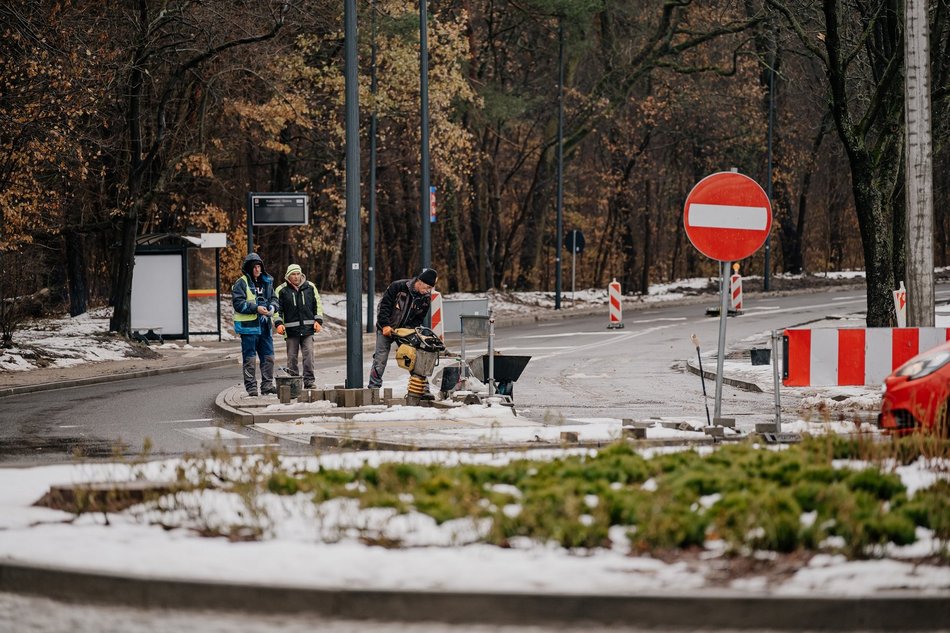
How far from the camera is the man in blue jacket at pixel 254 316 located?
17.7 meters

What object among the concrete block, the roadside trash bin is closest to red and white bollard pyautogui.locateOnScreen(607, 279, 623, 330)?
the roadside trash bin

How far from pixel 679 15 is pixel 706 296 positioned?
10.3 meters

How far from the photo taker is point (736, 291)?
3794cm

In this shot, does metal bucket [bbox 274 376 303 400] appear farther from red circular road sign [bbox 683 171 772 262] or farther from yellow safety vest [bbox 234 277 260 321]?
red circular road sign [bbox 683 171 772 262]

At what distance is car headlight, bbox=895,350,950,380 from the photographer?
11.6 meters

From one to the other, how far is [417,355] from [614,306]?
19.2 meters

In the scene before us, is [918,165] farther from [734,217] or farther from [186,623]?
[186,623]

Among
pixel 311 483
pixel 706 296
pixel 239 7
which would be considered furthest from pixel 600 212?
pixel 311 483

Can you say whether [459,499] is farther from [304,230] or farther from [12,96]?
[304,230]

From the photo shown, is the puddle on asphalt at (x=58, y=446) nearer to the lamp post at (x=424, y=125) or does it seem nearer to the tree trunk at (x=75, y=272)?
the lamp post at (x=424, y=125)

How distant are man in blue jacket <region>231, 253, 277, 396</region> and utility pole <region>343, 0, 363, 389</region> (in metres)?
1.24

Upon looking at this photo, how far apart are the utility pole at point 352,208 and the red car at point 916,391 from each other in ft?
22.9

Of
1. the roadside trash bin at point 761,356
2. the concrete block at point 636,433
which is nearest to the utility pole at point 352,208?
the concrete block at point 636,433

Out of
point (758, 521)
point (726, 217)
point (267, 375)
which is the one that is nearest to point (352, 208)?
point (267, 375)
